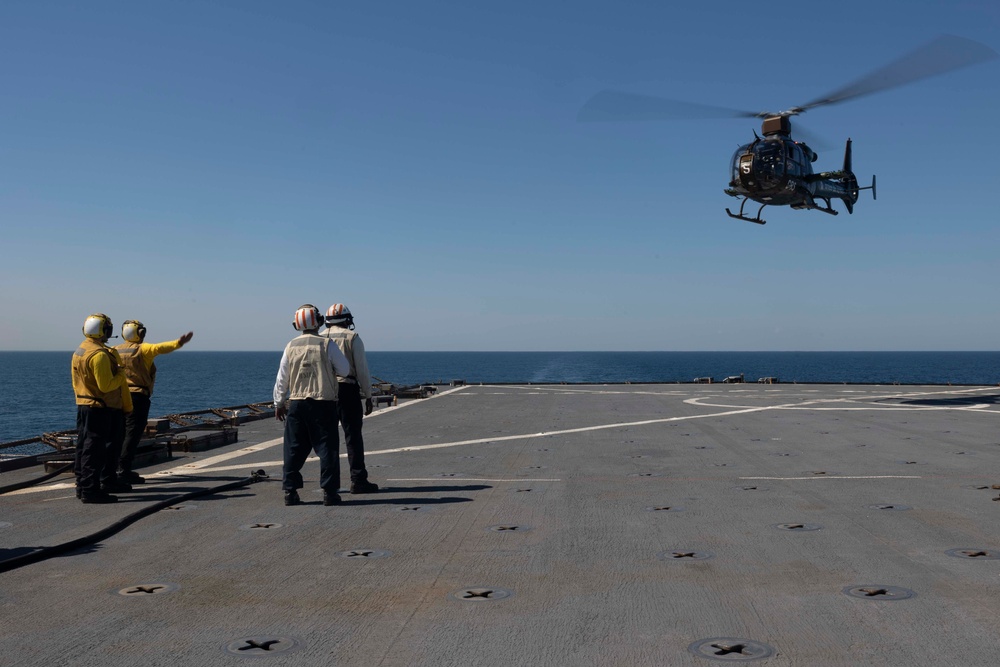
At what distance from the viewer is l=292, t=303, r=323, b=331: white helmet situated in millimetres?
8719

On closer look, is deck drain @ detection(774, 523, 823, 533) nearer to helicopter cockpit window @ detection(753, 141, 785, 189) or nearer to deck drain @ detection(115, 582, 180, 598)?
deck drain @ detection(115, 582, 180, 598)

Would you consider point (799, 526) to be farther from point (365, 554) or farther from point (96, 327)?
point (96, 327)

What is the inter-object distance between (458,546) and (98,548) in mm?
2760

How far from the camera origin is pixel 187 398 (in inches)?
3241

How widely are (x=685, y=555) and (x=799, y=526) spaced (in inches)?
58.3

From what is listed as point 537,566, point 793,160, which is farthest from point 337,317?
point 793,160

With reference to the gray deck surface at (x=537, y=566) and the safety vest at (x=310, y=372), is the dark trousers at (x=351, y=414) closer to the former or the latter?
the safety vest at (x=310, y=372)

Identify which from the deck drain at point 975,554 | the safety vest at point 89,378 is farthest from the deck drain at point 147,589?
the deck drain at point 975,554

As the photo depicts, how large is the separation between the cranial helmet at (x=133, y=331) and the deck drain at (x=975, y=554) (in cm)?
910

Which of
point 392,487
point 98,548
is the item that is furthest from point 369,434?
point 98,548

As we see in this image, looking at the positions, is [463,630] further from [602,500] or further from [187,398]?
[187,398]

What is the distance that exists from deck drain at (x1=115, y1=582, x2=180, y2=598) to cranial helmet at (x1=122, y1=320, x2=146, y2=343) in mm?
5776

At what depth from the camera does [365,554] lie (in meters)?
5.87

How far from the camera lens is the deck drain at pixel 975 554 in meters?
5.54
